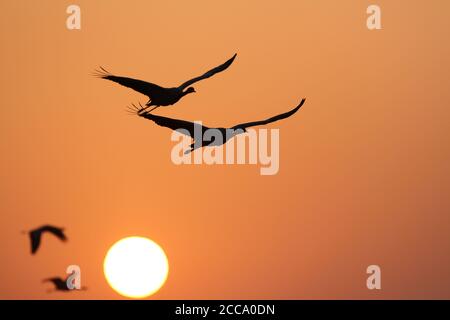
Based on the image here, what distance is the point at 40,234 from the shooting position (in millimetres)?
19438

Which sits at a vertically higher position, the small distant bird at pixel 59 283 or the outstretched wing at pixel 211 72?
the outstretched wing at pixel 211 72

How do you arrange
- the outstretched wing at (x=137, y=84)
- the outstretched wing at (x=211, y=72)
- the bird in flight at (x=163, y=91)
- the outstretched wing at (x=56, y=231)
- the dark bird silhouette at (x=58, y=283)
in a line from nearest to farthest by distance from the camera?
the outstretched wing at (x=137, y=84) < the outstretched wing at (x=211, y=72) < the bird in flight at (x=163, y=91) < the outstretched wing at (x=56, y=231) < the dark bird silhouette at (x=58, y=283)

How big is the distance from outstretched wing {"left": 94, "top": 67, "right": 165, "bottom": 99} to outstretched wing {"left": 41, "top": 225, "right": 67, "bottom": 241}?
386cm

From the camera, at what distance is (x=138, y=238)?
28.0 metres

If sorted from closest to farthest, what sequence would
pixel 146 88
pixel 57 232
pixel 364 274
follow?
pixel 146 88 < pixel 57 232 < pixel 364 274

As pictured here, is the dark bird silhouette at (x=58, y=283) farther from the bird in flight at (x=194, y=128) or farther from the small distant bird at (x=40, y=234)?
the bird in flight at (x=194, y=128)

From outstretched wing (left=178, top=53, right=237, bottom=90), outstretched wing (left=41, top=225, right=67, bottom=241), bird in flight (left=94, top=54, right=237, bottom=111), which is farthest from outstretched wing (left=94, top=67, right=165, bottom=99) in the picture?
outstretched wing (left=41, top=225, right=67, bottom=241)

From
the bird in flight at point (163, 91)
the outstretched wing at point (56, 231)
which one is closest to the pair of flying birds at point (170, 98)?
the bird in flight at point (163, 91)

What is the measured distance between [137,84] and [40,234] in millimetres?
5021

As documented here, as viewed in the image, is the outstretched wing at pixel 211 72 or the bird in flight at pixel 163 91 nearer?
the outstretched wing at pixel 211 72

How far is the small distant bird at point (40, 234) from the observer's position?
744 inches
